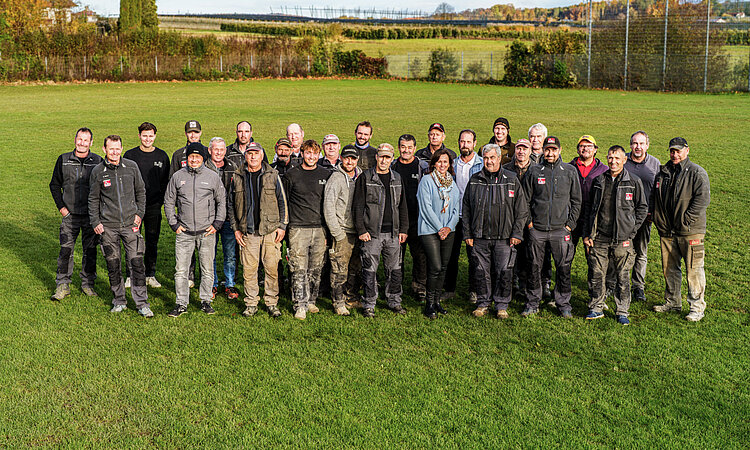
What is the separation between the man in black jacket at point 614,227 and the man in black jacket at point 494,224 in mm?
861

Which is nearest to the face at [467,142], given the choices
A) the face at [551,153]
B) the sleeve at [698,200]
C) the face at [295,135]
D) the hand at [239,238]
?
the face at [551,153]

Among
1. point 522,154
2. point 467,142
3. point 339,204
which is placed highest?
point 467,142

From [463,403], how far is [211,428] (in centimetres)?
224

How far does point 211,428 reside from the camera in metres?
5.60

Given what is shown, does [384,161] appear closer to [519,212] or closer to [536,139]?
[519,212]

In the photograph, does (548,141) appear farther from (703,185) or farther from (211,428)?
(211,428)

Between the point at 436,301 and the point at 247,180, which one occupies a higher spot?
the point at 247,180

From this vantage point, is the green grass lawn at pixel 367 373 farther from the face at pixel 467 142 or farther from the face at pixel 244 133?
the face at pixel 244 133

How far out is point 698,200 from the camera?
773 cm

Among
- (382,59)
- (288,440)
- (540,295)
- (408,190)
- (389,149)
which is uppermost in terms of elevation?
(382,59)

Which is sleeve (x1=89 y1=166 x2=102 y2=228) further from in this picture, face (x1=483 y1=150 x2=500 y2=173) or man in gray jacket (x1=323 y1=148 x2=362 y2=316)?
face (x1=483 y1=150 x2=500 y2=173)

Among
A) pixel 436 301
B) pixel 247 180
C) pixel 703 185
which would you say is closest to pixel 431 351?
pixel 436 301

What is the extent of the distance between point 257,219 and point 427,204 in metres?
2.07

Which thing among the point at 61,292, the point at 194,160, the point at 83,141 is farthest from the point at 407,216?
the point at 61,292
